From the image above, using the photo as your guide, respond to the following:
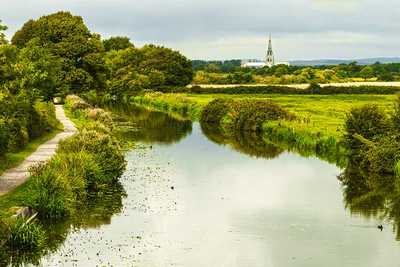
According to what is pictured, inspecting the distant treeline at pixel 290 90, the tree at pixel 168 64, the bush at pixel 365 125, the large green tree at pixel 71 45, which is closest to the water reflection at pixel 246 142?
the bush at pixel 365 125

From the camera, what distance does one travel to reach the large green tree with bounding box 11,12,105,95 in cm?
6825

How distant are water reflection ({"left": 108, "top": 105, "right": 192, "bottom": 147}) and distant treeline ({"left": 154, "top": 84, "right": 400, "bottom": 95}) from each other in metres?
28.7

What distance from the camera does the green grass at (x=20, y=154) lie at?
3234 centimetres

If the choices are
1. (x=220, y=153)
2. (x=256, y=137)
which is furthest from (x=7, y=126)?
(x=256, y=137)

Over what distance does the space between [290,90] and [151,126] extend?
165 ft

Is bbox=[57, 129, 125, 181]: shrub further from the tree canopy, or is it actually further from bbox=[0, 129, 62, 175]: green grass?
the tree canopy

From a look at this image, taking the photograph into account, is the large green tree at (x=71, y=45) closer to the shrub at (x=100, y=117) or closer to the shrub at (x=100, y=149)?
the shrub at (x=100, y=117)

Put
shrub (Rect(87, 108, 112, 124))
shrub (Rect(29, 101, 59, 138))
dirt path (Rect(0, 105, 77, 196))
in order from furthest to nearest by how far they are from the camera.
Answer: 1. shrub (Rect(87, 108, 112, 124))
2. shrub (Rect(29, 101, 59, 138))
3. dirt path (Rect(0, 105, 77, 196))

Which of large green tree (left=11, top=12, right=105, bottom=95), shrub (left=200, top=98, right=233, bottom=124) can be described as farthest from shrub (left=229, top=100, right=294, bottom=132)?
large green tree (left=11, top=12, right=105, bottom=95)

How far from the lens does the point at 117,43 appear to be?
150000mm

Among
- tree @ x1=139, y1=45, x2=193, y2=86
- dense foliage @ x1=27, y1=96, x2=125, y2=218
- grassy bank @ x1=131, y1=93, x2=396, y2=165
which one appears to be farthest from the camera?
tree @ x1=139, y1=45, x2=193, y2=86

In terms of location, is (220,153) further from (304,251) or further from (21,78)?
(304,251)

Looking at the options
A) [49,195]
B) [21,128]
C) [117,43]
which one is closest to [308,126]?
[21,128]

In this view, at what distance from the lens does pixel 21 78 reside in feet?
107
